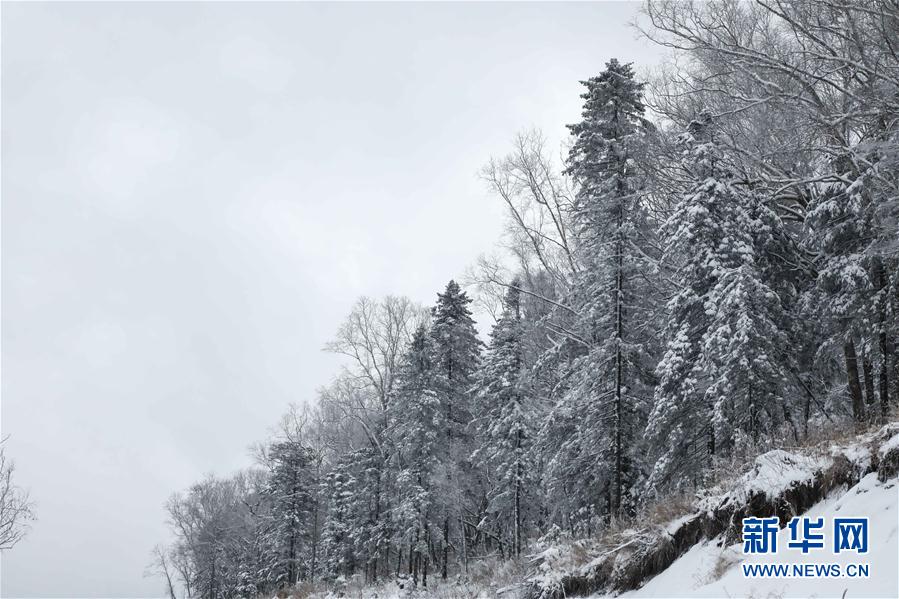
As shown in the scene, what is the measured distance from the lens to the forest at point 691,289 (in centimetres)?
1398

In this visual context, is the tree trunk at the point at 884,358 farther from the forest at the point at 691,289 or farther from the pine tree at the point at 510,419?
the pine tree at the point at 510,419

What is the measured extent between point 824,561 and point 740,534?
1.96 m

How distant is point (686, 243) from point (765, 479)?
842 centimetres

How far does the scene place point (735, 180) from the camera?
53.2 ft

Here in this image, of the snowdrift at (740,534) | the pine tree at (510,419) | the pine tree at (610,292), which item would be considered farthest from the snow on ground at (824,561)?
the pine tree at (510,419)

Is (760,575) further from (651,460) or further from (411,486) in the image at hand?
(411,486)

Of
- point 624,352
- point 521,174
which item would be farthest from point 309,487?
point 624,352

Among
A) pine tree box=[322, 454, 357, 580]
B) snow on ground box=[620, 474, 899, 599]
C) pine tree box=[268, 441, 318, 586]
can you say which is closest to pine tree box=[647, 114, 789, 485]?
snow on ground box=[620, 474, 899, 599]

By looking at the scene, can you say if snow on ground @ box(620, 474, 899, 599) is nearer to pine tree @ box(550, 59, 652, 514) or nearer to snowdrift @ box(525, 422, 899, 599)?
snowdrift @ box(525, 422, 899, 599)

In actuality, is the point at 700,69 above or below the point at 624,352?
above

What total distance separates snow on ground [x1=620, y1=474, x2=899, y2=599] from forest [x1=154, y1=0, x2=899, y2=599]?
2.86m

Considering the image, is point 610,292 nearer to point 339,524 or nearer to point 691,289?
point 691,289

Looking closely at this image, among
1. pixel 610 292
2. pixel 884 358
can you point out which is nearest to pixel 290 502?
pixel 610 292

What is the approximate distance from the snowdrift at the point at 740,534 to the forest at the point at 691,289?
6.62ft
